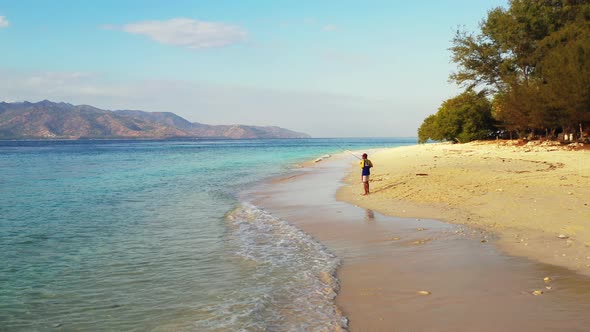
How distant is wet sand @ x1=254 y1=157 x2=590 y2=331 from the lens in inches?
213

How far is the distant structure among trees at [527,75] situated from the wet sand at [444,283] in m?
32.9

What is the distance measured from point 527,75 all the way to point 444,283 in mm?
54589

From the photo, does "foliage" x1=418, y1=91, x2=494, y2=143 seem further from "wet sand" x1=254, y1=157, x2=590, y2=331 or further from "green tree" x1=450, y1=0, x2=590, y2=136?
"wet sand" x1=254, y1=157, x2=590, y2=331

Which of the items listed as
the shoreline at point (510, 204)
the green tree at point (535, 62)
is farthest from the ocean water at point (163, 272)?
the green tree at point (535, 62)

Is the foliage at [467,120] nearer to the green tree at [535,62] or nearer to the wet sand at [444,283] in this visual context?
the green tree at [535,62]

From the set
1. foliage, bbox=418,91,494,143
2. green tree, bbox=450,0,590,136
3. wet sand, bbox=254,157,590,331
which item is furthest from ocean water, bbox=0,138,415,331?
foliage, bbox=418,91,494,143

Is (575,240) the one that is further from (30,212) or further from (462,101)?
(462,101)

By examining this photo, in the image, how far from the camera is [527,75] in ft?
176

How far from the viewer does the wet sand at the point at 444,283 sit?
5.41 metres

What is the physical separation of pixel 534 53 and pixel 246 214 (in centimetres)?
4760

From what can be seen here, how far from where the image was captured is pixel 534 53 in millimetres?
50656

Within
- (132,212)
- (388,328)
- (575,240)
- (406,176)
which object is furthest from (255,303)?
(406,176)

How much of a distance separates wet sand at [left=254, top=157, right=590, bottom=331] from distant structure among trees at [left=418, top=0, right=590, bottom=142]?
3295cm

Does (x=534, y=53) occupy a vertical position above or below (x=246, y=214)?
above
